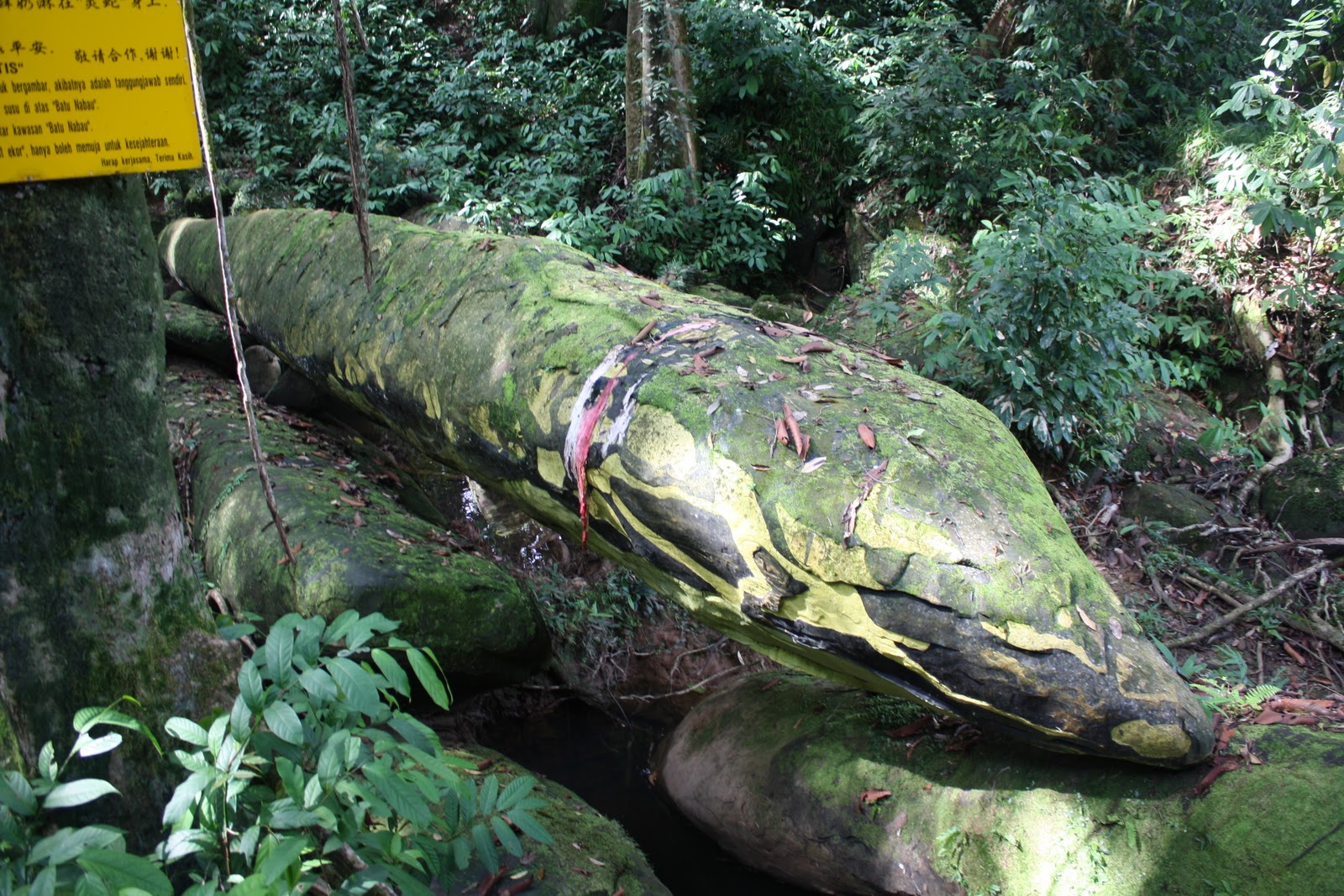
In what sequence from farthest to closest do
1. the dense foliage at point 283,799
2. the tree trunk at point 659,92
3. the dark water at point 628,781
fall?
1. the tree trunk at point 659,92
2. the dark water at point 628,781
3. the dense foliage at point 283,799

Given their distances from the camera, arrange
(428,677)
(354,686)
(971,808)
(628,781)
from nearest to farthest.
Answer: (354,686) → (428,677) → (971,808) → (628,781)

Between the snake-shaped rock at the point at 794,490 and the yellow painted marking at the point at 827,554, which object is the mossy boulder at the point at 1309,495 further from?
the yellow painted marking at the point at 827,554

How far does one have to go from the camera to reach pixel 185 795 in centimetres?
149

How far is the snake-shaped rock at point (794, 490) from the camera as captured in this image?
2.30 meters

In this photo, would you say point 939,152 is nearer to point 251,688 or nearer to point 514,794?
point 514,794

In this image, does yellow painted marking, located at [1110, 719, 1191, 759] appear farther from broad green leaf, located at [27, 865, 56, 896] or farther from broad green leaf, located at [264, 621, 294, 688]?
broad green leaf, located at [27, 865, 56, 896]

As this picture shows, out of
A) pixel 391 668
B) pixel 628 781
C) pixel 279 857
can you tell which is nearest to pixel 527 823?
pixel 391 668

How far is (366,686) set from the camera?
1.62 m

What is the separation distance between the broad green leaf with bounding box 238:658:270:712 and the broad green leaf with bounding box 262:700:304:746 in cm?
3

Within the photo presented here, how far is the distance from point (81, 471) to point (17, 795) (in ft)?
2.47

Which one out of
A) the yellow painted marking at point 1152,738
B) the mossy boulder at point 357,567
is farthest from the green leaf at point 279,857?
the yellow painted marking at point 1152,738

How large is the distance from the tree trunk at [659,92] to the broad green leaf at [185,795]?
6350 mm

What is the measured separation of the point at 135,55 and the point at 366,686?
1412 millimetres

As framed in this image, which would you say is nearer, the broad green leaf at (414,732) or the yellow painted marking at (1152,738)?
the broad green leaf at (414,732)
